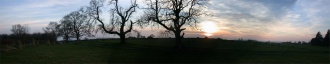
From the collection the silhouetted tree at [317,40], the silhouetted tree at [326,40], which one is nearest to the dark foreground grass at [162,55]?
the silhouetted tree at [326,40]

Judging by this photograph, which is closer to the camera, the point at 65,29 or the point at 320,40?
the point at 320,40

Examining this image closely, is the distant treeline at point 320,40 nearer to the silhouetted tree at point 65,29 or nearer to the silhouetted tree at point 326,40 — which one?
the silhouetted tree at point 326,40

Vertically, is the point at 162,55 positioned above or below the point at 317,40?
below

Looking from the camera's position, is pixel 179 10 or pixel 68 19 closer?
pixel 179 10

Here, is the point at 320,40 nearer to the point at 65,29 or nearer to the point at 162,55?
the point at 162,55

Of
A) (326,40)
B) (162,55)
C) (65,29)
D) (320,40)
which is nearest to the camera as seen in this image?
(162,55)

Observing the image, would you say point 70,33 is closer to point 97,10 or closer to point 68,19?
point 68,19

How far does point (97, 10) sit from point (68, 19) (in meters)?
38.9

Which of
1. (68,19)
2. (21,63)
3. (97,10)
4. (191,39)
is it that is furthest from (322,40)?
(68,19)

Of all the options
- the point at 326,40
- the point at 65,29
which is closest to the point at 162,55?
the point at 326,40

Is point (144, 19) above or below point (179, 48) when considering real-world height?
above

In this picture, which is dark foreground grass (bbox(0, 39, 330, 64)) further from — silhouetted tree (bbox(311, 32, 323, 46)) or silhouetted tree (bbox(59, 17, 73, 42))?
silhouetted tree (bbox(59, 17, 73, 42))

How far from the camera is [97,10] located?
57.2 m

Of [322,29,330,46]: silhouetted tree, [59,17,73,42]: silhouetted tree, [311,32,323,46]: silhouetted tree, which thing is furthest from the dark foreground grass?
[59,17,73,42]: silhouetted tree
